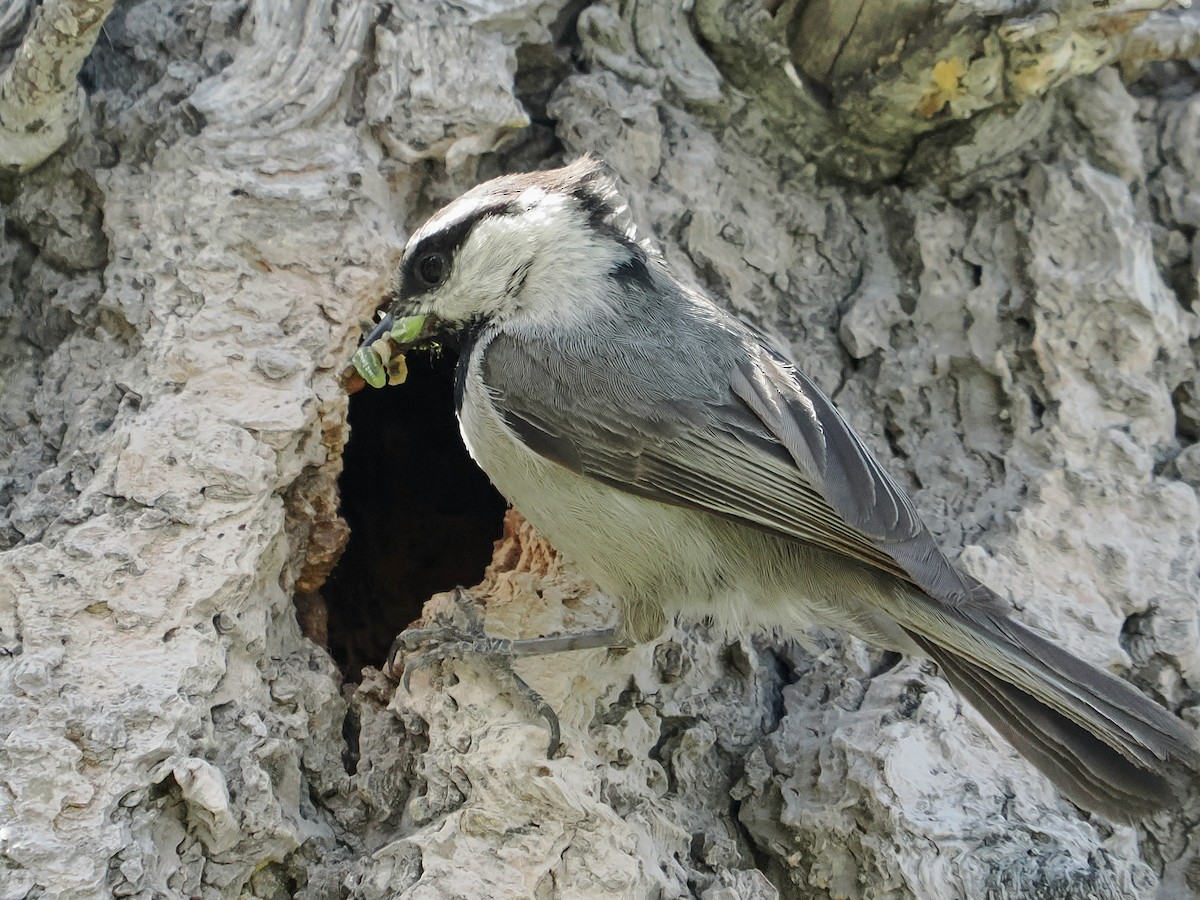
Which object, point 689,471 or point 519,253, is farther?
point 519,253

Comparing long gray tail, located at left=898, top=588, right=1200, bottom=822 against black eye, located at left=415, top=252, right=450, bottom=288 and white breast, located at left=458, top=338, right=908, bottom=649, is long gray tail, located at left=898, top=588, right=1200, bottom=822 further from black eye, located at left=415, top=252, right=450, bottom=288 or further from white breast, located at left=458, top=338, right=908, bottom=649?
black eye, located at left=415, top=252, right=450, bottom=288

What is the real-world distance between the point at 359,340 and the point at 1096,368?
57.4 inches

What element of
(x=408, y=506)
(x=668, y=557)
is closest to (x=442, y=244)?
(x=668, y=557)

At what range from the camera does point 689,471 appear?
1820 millimetres

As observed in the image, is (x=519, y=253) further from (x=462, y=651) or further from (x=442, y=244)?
(x=462, y=651)

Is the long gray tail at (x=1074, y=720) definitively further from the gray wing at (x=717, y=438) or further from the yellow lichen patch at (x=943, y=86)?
the yellow lichen patch at (x=943, y=86)

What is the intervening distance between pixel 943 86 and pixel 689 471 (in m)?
1.06

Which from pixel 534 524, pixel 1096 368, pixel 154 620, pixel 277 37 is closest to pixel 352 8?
pixel 277 37

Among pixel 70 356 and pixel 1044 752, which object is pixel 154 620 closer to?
pixel 70 356

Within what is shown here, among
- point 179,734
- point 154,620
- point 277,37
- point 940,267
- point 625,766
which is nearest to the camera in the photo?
point 179,734

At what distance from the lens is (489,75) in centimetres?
216

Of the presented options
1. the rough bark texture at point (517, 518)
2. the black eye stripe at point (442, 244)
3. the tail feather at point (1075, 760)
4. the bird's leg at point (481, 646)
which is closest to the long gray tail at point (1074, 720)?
the tail feather at point (1075, 760)

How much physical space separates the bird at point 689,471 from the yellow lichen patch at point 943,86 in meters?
0.69

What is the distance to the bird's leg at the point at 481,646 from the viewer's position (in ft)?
6.09
